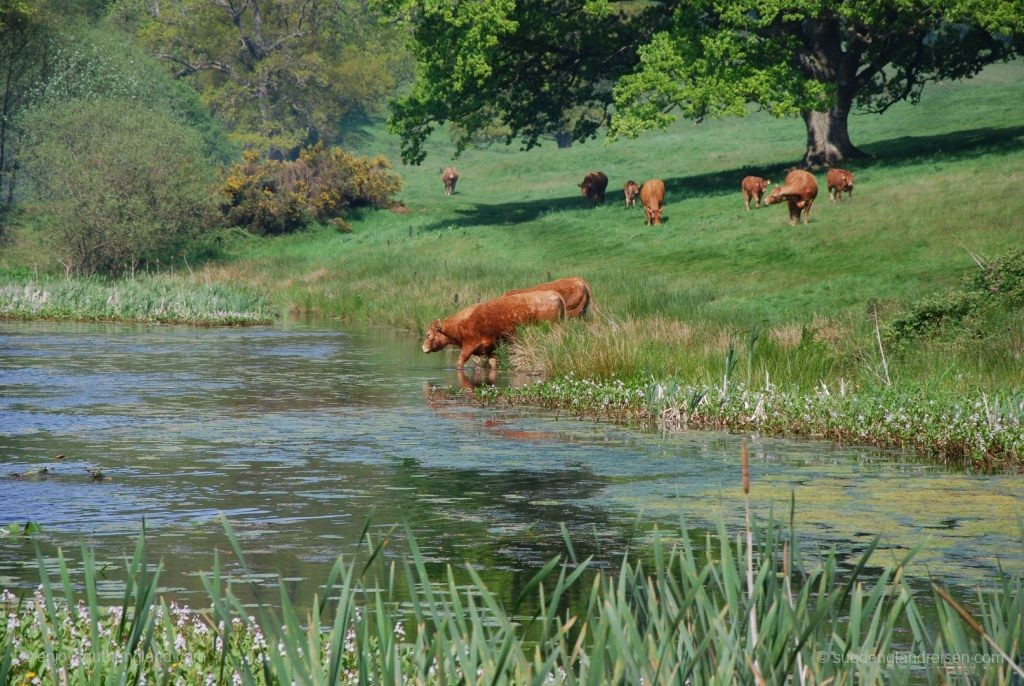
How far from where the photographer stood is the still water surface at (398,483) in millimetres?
10023

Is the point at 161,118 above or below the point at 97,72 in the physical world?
below

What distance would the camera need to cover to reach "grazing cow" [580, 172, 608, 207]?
5300 cm

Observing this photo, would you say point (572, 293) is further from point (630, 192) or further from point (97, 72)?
point (97, 72)

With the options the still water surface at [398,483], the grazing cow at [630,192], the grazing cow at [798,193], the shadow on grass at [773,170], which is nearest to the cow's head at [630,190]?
the grazing cow at [630,192]

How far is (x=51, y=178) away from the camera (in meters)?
48.5

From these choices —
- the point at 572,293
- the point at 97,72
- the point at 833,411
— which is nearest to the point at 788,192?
the point at 572,293

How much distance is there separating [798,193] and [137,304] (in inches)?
659

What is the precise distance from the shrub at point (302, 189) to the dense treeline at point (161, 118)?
0.30ft

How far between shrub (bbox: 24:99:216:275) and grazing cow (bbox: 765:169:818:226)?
21700 millimetres

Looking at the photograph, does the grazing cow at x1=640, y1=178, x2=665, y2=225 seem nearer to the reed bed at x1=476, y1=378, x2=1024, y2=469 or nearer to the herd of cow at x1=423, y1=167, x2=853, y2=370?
the herd of cow at x1=423, y1=167, x2=853, y2=370

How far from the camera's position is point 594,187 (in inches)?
2092

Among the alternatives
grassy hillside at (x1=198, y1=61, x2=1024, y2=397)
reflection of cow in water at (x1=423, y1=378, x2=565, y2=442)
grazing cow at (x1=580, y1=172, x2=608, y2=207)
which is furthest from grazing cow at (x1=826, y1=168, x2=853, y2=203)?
reflection of cow in water at (x1=423, y1=378, x2=565, y2=442)

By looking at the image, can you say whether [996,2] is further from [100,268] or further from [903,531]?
[903,531]

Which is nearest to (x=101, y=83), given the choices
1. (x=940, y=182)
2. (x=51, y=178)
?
(x=51, y=178)
